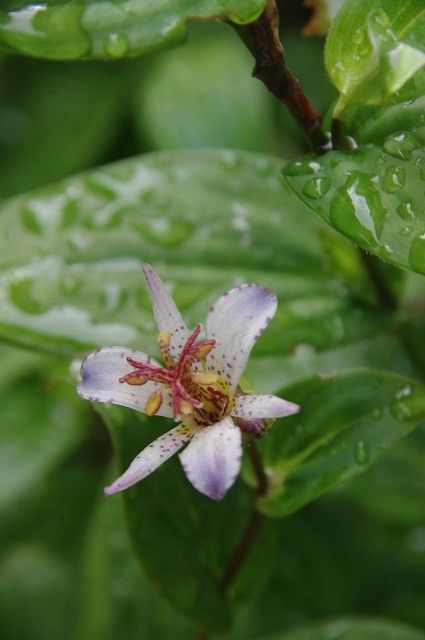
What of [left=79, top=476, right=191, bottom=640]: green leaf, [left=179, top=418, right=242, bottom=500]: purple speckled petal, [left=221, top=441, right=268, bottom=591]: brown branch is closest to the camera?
[left=179, top=418, right=242, bottom=500]: purple speckled petal

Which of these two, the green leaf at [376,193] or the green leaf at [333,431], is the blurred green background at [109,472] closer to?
the green leaf at [333,431]

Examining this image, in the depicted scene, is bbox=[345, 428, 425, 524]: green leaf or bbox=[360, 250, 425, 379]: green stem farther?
bbox=[345, 428, 425, 524]: green leaf

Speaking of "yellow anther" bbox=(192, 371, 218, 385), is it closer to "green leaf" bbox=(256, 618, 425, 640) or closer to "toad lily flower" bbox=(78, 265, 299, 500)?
"toad lily flower" bbox=(78, 265, 299, 500)

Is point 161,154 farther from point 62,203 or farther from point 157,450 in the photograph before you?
point 157,450

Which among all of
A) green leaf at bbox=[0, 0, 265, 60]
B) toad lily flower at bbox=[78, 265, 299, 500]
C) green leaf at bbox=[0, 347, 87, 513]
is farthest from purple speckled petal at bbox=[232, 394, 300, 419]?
green leaf at bbox=[0, 347, 87, 513]

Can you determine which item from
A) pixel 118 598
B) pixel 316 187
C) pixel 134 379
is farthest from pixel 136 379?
pixel 118 598

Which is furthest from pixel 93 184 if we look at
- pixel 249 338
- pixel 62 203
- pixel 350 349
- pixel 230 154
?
pixel 249 338

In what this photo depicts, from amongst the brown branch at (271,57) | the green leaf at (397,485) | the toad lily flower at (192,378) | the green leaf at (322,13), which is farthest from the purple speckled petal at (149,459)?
the green leaf at (397,485)
